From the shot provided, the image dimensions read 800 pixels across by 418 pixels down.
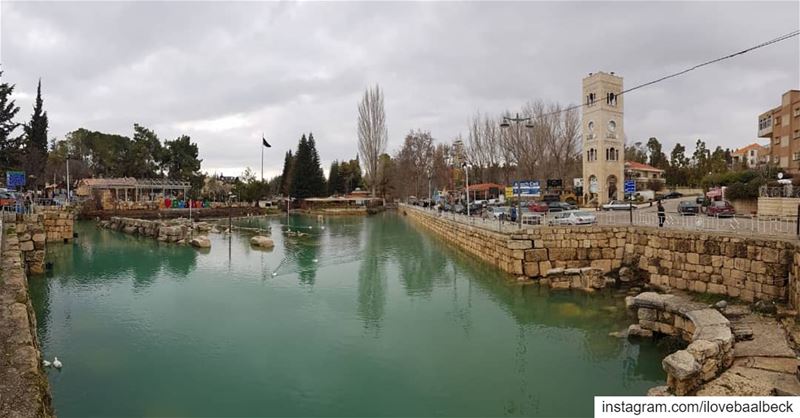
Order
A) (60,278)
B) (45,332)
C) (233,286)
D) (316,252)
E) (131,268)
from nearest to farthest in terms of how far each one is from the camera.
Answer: (45,332), (233,286), (60,278), (131,268), (316,252)

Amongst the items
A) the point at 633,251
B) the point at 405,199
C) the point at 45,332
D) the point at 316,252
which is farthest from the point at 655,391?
the point at 405,199

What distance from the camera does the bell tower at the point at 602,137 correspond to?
42000 mm

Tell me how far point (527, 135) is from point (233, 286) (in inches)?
1665

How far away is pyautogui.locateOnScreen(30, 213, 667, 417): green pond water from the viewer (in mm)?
8859

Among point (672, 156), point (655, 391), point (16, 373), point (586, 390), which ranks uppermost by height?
point (672, 156)

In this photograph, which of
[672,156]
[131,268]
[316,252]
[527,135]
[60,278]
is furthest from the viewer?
[672,156]

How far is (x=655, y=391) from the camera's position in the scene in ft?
25.6

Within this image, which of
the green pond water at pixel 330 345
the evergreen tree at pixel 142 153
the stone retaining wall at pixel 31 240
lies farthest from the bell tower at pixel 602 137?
the evergreen tree at pixel 142 153

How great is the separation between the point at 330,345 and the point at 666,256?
12576 millimetres

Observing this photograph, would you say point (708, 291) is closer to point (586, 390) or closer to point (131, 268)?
point (586, 390)

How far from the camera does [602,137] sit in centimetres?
4253

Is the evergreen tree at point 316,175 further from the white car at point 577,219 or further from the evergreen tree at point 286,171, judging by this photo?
the white car at point 577,219

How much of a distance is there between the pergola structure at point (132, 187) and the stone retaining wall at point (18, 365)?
175ft

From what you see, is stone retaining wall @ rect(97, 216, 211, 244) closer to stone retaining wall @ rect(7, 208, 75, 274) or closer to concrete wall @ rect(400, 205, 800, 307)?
stone retaining wall @ rect(7, 208, 75, 274)
